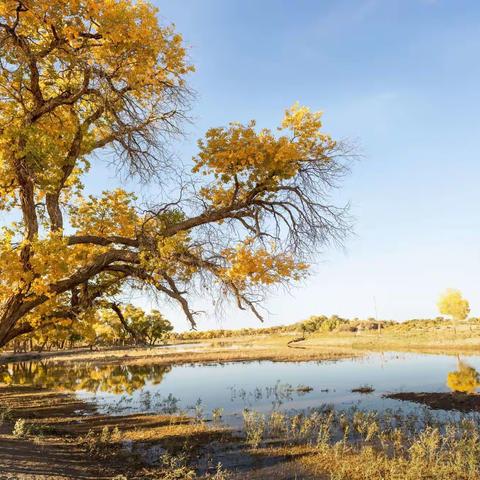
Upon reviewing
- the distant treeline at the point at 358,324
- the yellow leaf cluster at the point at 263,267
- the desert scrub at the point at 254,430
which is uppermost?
the yellow leaf cluster at the point at 263,267

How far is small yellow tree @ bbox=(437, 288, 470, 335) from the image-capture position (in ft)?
269

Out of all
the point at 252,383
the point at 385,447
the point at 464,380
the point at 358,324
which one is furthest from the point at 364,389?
the point at 358,324

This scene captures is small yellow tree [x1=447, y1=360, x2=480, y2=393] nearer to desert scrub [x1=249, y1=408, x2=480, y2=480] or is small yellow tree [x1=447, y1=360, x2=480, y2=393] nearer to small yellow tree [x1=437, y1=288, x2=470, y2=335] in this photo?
desert scrub [x1=249, y1=408, x2=480, y2=480]

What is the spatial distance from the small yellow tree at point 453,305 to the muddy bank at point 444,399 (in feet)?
211

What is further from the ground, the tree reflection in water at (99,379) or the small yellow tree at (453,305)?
the small yellow tree at (453,305)

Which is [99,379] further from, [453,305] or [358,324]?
[358,324]

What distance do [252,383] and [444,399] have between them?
14.5 metres

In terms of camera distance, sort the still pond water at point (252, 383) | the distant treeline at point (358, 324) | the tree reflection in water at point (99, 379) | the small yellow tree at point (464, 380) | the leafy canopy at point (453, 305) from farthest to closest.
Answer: the distant treeline at point (358, 324) < the leafy canopy at point (453, 305) < the tree reflection in water at point (99, 379) < the small yellow tree at point (464, 380) < the still pond water at point (252, 383)

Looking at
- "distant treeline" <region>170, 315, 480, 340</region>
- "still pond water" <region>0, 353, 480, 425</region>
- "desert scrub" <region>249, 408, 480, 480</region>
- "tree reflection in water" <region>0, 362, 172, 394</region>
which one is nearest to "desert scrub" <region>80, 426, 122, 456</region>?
"desert scrub" <region>249, 408, 480, 480</region>

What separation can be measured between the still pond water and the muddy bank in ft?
3.29

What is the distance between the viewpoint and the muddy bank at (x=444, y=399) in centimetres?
2146

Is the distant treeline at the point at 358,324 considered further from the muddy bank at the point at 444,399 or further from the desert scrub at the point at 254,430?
the desert scrub at the point at 254,430

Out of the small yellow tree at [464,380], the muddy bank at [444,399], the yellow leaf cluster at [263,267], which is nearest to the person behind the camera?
the yellow leaf cluster at [263,267]

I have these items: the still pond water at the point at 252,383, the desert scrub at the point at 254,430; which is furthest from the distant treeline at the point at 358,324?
the desert scrub at the point at 254,430
